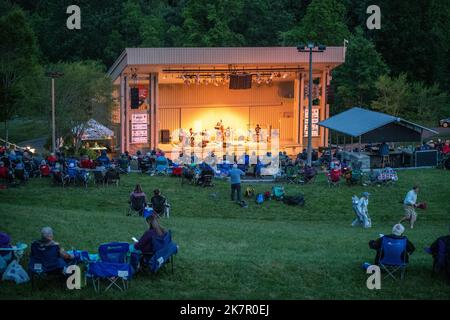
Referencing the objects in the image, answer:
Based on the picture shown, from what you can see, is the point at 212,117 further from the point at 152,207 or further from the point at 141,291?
the point at 141,291

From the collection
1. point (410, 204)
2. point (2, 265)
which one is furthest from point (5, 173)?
point (2, 265)

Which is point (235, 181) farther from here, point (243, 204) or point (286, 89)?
point (286, 89)

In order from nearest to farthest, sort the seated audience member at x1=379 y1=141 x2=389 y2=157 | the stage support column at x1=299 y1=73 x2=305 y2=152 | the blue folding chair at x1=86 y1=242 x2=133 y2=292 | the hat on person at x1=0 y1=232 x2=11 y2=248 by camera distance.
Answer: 1. the blue folding chair at x1=86 y1=242 x2=133 y2=292
2. the hat on person at x1=0 y1=232 x2=11 y2=248
3. the seated audience member at x1=379 y1=141 x2=389 y2=157
4. the stage support column at x1=299 y1=73 x2=305 y2=152

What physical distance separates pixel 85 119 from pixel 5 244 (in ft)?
71.4

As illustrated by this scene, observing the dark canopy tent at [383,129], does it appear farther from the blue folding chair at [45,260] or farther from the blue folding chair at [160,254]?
the blue folding chair at [45,260]

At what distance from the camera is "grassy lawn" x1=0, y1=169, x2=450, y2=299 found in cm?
1116

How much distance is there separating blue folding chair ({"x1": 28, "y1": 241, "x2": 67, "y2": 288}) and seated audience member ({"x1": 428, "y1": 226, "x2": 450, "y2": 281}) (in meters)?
5.40

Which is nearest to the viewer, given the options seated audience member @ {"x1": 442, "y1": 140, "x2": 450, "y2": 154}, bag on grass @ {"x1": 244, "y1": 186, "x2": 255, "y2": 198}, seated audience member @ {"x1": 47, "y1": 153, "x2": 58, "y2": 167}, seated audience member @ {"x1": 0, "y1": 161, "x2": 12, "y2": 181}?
bag on grass @ {"x1": 244, "y1": 186, "x2": 255, "y2": 198}

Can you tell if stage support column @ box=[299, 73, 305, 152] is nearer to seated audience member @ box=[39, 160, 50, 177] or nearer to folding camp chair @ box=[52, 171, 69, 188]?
seated audience member @ box=[39, 160, 50, 177]

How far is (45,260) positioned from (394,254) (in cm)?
504

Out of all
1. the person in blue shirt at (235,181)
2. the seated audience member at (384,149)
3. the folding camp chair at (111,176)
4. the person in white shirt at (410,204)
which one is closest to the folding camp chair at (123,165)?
the folding camp chair at (111,176)

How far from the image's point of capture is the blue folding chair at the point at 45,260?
435 inches

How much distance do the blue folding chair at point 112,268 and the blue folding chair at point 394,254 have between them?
3752mm

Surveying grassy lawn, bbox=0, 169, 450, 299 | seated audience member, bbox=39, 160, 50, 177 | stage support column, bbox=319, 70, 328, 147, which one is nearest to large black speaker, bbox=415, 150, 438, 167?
grassy lawn, bbox=0, 169, 450, 299
